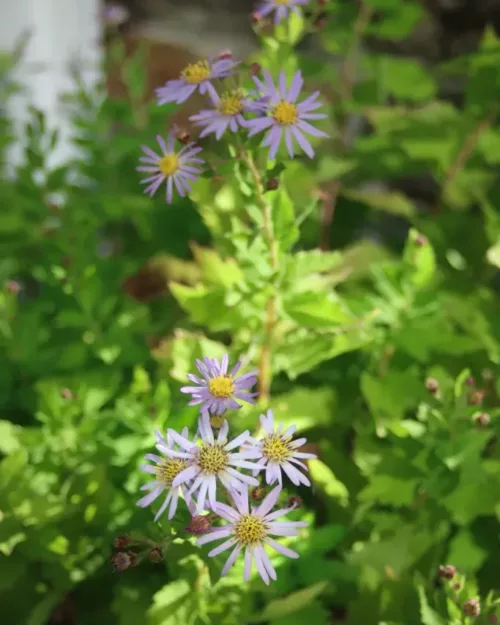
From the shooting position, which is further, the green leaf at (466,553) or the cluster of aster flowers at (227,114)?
the green leaf at (466,553)

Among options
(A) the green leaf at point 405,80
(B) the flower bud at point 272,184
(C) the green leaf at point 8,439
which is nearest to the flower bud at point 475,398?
(B) the flower bud at point 272,184

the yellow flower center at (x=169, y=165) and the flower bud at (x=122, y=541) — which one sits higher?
the yellow flower center at (x=169, y=165)

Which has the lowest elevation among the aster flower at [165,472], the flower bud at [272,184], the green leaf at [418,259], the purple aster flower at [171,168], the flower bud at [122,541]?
the flower bud at [122,541]

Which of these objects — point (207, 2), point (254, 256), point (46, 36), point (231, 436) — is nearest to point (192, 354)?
point (254, 256)

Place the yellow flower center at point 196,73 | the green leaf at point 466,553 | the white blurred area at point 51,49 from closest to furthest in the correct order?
the yellow flower center at point 196,73 < the green leaf at point 466,553 < the white blurred area at point 51,49

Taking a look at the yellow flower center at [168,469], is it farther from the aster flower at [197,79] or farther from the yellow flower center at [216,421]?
the aster flower at [197,79]

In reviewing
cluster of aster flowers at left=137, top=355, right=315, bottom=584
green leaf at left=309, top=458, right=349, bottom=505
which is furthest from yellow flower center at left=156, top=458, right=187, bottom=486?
green leaf at left=309, top=458, right=349, bottom=505

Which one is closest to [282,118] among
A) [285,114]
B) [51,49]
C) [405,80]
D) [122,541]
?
[285,114]
